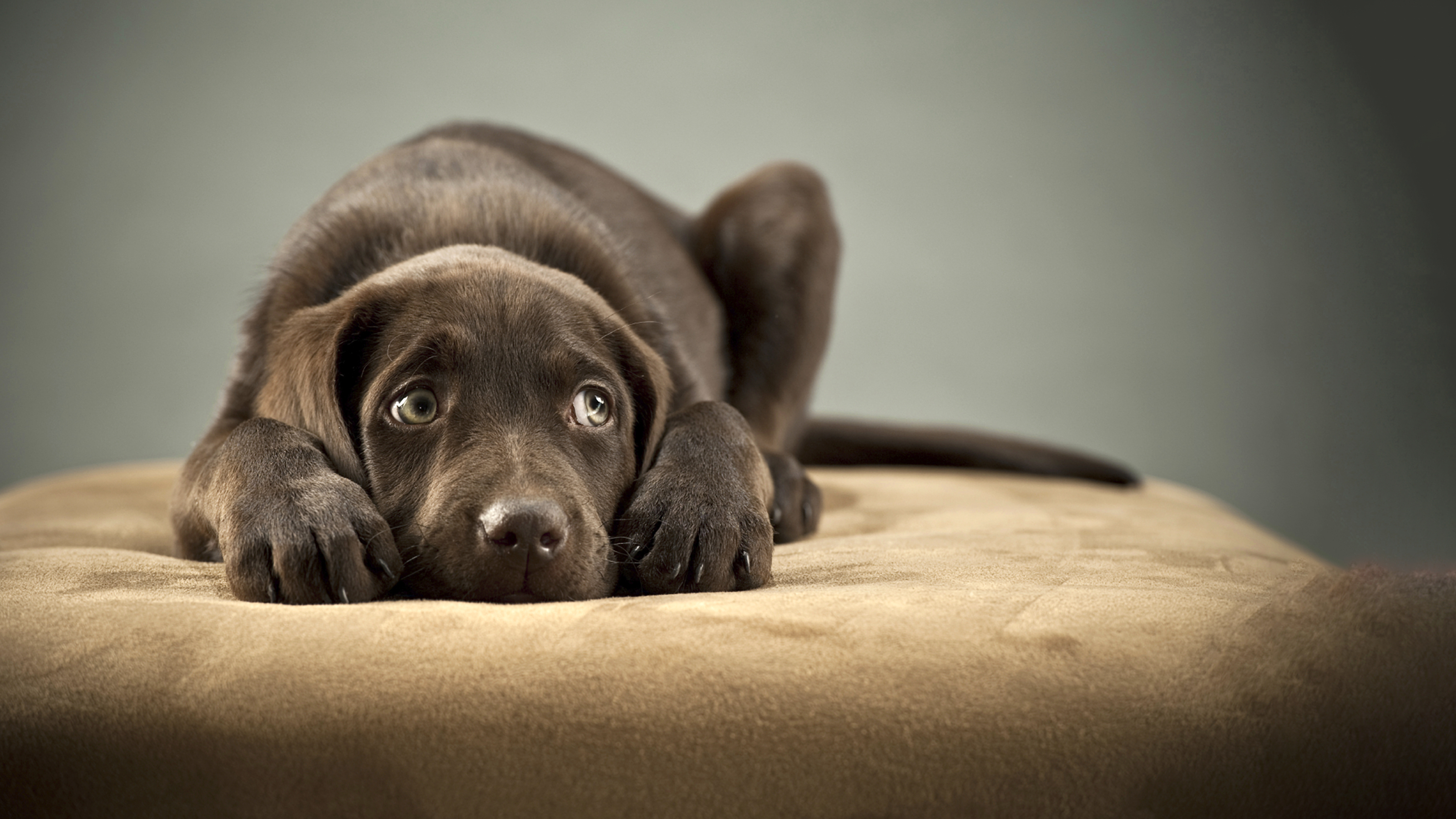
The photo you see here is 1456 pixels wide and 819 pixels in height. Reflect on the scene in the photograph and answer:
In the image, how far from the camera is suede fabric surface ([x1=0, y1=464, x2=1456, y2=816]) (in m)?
1.23

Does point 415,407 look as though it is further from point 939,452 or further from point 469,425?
point 939,452

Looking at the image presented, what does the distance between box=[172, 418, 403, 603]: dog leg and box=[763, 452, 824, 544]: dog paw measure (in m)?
0.97

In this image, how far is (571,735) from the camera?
4.15 feet

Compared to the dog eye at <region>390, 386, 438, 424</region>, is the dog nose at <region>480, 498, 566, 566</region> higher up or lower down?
lower down

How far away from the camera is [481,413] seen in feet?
6.36

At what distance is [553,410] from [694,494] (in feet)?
1.00

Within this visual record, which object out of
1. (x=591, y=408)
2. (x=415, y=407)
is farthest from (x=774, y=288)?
(x=415, y=407)

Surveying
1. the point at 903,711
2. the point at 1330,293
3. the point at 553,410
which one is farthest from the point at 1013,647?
the point at 1330,293

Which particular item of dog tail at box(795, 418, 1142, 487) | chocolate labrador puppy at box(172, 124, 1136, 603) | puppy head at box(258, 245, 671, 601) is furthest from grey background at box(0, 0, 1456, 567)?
puppy head at box(258, 245, 671, 601)

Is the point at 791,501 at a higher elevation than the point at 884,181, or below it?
below

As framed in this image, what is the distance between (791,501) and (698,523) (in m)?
0.73

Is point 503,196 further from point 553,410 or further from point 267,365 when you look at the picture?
point 553,410

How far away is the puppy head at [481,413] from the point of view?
1729mm

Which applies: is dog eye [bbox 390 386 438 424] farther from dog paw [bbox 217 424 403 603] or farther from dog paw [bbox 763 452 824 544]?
dog paw [bbox 763 452 824 544]
